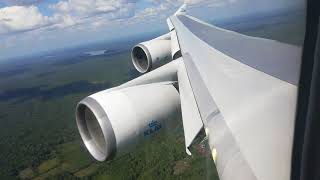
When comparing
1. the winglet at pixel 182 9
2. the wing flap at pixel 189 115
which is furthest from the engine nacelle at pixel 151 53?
Result: the wing flap at pixel 189 115

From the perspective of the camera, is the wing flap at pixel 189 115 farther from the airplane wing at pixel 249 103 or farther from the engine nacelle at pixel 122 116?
the engine nacelle at pixel 122 116

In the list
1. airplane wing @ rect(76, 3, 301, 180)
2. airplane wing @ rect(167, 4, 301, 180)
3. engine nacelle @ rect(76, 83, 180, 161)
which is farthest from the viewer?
engine nacelle @ rect(76, 83, 180, 161)

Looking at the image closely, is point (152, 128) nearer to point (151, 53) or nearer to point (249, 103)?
point (249, 103)

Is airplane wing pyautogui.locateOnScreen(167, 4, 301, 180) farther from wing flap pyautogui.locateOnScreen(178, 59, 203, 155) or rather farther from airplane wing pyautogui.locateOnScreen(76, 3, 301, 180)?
wing flap pyautogui.locateOnScreen(178, 59, 203, 155)

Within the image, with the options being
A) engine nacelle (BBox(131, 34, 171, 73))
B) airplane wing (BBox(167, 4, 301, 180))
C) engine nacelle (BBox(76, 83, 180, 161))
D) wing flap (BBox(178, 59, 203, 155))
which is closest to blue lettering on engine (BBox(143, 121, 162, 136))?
engine nacelle (BBox(76, 83, 180, 161))

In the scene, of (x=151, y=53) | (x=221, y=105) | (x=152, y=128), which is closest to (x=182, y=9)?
(x=151, y=53)

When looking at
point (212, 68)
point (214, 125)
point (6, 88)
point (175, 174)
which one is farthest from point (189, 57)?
point (6, 88)
